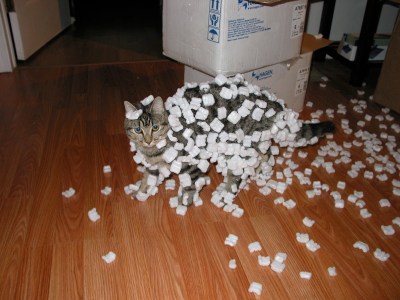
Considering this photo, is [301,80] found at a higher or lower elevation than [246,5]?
lower

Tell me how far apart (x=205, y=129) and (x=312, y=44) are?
4.47 feet

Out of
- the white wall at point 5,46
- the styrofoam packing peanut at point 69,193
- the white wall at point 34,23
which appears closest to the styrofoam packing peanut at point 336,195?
the styrofoam packing peanut at point 69,193

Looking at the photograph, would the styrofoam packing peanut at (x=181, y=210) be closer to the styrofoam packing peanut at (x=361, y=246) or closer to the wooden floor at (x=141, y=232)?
the wooden floor at (x=141, y=232)

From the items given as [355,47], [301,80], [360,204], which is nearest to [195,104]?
[360,204]

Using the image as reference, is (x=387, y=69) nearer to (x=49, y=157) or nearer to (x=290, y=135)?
(x=290, y=135)

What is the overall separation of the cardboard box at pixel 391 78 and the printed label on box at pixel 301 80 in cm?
60

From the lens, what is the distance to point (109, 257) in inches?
59.7

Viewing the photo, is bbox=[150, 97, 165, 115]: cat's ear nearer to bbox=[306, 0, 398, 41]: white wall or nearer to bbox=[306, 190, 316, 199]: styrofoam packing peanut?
bbox=[306, 190, 316, 199]: styrofoam packing peanut

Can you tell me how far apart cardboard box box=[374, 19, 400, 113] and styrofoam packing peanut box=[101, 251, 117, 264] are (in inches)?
86.8

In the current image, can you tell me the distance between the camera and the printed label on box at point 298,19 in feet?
6.91

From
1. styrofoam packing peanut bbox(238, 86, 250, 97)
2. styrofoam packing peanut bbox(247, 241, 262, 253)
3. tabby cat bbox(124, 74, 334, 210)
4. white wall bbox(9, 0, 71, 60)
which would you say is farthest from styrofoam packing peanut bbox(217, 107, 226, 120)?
white wall bbox(9, 0, 71, 60)

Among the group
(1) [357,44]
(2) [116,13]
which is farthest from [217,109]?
(2) [116,13]

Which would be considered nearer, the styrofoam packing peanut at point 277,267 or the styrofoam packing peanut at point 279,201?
the styrofoam packing peanut at point 277,267

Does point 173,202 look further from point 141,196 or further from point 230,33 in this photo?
point 230,33
